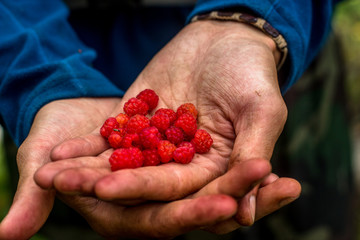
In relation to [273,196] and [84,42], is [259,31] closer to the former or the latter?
[273,196]

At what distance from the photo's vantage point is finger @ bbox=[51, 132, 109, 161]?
148cm

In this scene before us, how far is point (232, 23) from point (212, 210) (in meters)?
Result: 1.32

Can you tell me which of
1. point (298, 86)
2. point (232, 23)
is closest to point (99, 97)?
point (232, 23)

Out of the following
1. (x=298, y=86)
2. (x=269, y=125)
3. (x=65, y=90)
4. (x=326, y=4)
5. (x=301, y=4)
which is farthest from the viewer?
(x=298, y=86)

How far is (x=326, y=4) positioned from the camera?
7.48 ft

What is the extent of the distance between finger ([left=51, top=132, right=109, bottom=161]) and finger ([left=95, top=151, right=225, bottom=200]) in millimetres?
324

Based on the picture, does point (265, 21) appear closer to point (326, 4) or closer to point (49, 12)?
point (326, 4)

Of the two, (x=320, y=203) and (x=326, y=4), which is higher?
(x=326, y=4)

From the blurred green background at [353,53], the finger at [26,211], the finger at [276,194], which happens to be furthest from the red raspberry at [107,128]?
the blurred green background at [353,53]

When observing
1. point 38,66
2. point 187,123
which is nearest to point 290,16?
point 187,123

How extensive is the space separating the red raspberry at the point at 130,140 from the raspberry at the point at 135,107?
17cm

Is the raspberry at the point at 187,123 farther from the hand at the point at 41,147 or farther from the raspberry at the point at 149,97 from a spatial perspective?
the hand at the point at 41,147

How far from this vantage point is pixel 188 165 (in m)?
1.61

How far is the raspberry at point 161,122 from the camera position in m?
1.92
